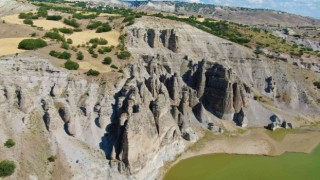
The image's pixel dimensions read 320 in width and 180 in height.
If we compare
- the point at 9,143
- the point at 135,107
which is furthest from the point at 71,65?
the point at 9,143

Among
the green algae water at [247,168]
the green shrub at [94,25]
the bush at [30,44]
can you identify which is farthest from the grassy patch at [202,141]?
the green shrub at [94,25]

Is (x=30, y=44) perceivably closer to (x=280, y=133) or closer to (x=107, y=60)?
(x=107, y=60)

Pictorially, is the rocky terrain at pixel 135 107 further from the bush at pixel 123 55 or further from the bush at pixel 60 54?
the bush at pixel 60 54

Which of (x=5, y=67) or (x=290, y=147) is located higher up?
(x=5, y=67)

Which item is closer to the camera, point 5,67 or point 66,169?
point 66,169

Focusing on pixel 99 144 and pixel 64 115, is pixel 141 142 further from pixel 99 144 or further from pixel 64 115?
pixel 64 115

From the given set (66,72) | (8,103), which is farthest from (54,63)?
(8,103)

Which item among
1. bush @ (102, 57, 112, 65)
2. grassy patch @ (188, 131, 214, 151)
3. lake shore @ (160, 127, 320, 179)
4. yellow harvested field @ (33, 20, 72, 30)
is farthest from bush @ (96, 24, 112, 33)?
lake shore @ (160, 127, 320, 179)

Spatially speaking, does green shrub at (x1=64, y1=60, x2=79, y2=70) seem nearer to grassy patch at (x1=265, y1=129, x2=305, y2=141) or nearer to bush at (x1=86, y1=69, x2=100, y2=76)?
bush at (x1=86, y1=69, x2=100, y2=76)

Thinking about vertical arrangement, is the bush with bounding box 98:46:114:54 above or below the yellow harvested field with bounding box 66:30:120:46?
below
